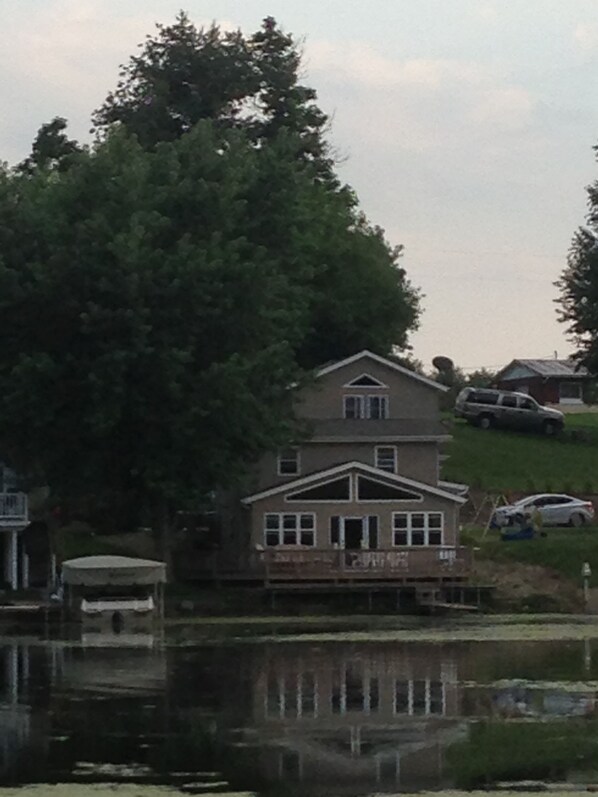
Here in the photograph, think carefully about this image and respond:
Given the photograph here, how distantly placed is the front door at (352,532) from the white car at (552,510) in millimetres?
7297

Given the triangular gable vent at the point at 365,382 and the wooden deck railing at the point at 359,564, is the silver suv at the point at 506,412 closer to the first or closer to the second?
the triangular gable vent at the point at 365,382

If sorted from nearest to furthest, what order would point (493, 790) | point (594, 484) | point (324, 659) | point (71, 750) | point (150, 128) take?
1. point (493, 790)
2. point (71, 750)
3. point (324, 659)
4. point (594, 484)
5. point (150, 128)

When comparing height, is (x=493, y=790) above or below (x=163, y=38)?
below

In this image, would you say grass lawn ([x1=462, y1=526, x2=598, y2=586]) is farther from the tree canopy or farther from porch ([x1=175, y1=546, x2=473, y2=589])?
the tree canopy

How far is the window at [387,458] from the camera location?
83.5 meters

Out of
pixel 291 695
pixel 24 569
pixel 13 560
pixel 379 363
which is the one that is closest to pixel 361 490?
pixel 379 363

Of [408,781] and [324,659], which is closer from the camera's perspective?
[408,781]

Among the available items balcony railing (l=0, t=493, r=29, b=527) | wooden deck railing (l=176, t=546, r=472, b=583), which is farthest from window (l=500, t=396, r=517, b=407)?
balcony railing (l=0, t=493, r=29, b=527)

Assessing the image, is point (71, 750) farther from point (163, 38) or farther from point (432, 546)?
point (163, 38)

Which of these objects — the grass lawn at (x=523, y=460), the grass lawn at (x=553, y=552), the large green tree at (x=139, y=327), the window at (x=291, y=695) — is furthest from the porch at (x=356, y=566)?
the window at (x=291, y=695)

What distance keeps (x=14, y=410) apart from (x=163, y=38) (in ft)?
127

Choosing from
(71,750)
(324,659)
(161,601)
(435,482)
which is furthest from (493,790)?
(435,482)

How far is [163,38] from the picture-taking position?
344ft

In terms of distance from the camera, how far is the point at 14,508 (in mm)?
76500
